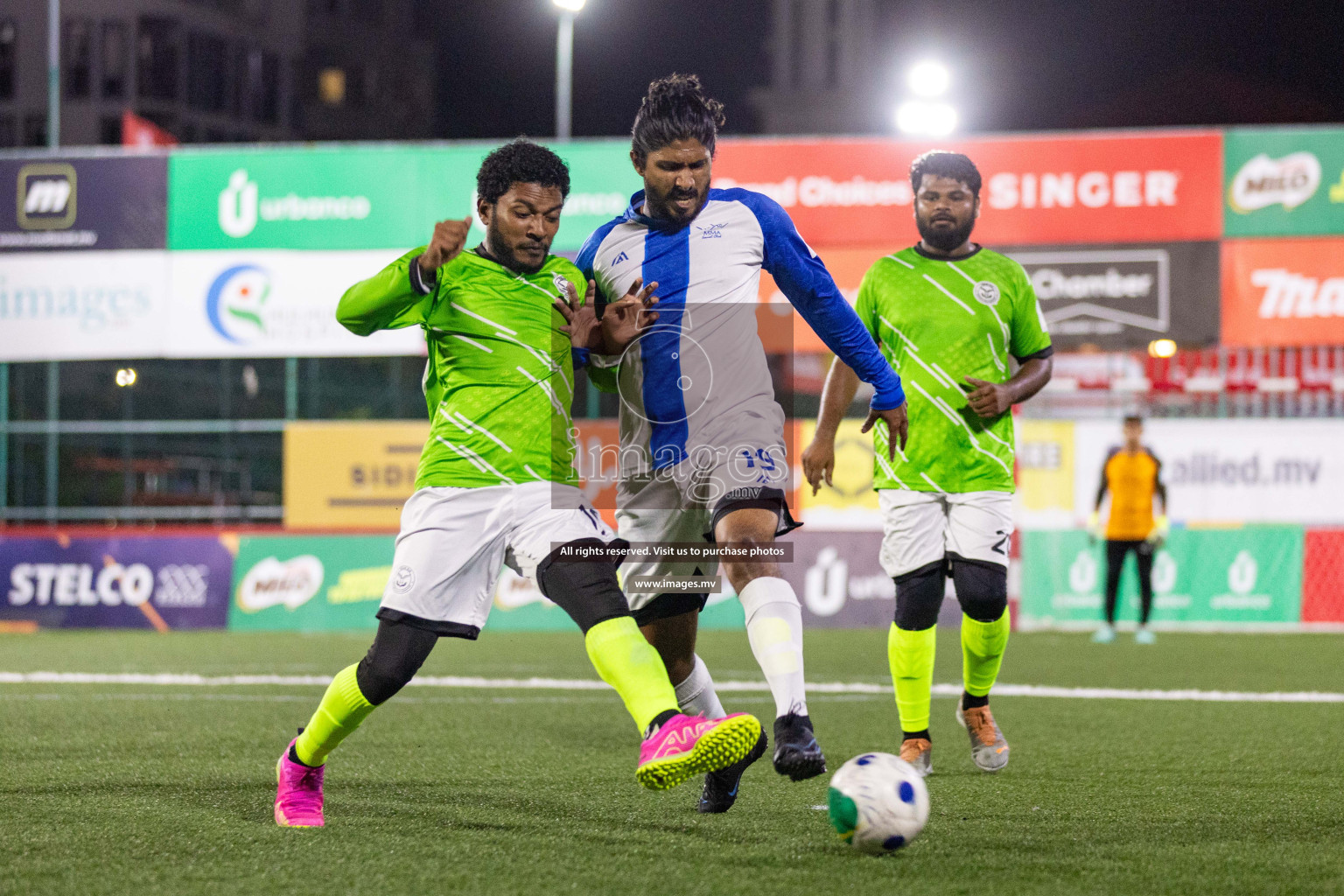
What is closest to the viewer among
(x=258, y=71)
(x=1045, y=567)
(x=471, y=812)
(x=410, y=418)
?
(x=471, y=812)

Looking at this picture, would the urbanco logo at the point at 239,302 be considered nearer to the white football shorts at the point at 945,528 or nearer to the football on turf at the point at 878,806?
the white football shorts at the point at 945,528

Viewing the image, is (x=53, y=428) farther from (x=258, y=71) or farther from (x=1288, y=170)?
(x=258, y=71)

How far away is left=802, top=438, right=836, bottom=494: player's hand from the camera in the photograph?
4719mm

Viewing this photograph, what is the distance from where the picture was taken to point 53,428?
16.8 m

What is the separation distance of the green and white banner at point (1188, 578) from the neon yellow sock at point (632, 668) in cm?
1189

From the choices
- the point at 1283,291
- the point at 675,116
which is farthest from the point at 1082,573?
the point at 675,116

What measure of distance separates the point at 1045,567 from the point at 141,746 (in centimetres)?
1087

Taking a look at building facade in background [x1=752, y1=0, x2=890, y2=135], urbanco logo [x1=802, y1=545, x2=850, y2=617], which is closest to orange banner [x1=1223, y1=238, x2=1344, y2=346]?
urbanco logo [x1=802, y1=545, x2=850, y2=617]

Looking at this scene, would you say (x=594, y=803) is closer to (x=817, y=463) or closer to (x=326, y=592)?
(x=817, y=463)

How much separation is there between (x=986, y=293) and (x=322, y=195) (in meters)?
12.3

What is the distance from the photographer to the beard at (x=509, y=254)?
13.5 feet

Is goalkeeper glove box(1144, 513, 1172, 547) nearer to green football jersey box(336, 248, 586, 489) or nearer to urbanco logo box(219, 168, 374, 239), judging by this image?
urbanco logo box(219, 168, 374, 239)

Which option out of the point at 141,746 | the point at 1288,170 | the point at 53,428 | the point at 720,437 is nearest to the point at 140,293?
the point at 53,428

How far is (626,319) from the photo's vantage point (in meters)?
4.20
